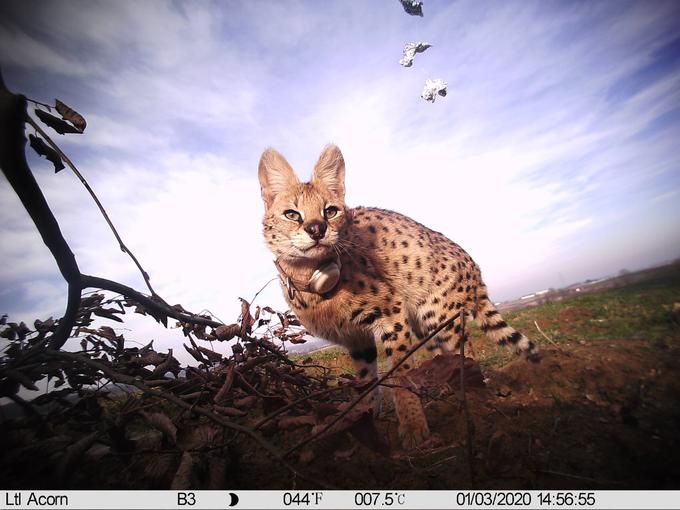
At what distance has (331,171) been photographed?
3.15 meters

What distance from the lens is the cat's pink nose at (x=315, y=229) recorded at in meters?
2.30

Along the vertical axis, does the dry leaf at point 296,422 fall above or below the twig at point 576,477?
above

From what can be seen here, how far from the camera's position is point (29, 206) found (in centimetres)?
106

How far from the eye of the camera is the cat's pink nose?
2303 mm

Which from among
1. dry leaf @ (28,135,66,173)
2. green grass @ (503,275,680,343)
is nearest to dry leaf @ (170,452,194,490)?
dry leaf @ (28,135,66,173)

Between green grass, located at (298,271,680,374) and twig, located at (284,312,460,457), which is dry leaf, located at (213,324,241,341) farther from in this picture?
green grass, located at (298,271,680,374)

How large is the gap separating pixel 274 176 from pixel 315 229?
3.11ft

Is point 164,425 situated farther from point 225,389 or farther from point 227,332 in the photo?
point 227,332

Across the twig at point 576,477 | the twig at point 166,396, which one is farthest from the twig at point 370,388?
the twig at point 576,477

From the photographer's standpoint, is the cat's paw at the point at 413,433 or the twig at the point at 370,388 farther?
the cat's paw at the point at 413,433

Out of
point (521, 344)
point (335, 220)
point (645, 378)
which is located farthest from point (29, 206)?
point (521, 344)

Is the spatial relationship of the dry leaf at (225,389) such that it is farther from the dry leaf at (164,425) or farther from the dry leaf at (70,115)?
the dry leaf at (70,115)

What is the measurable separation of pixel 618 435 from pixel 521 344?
190 cm

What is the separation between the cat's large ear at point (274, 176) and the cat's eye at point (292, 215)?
0.30 m
